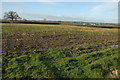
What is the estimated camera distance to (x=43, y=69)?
7.61 meters

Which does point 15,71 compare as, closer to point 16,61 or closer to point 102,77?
point 16,61

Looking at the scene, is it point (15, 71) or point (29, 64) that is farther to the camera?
point (29, 64)

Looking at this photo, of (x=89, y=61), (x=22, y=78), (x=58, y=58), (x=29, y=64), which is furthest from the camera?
(x=58, y=58)

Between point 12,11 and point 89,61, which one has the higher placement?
point 12,11

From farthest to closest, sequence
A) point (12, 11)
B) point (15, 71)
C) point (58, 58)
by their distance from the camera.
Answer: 1. point (12, 11)
2. point (58, 58)
3. point (15, 71)

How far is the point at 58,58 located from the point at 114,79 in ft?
15.4

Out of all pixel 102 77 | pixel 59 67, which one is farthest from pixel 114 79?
pixel 59 67

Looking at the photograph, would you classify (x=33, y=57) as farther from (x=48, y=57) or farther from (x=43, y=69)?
(x=43, y=69)

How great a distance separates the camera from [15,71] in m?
7.30

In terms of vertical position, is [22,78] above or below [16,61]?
below

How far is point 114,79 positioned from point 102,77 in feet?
2.29

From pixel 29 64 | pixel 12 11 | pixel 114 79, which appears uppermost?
pixel 12 11

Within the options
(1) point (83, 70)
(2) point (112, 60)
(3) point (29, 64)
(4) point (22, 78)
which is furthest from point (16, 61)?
(2) point (112, 60)

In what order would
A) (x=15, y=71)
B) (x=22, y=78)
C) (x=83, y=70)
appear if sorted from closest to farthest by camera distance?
(x=22, y=78)
(x=15, y=71)
(x=83, y=70)
